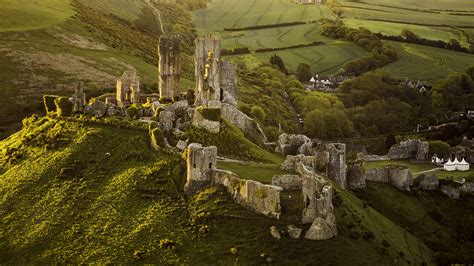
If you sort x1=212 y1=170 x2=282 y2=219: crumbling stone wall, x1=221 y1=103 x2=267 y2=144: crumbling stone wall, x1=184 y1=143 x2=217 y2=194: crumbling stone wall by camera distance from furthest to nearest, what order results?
x1=221 y1=103 x2=267 y2=144: crumbling stone wall
x1=184 y1=143 x2=217 y2=194: crumbling stone wall
x1=212 y1=170 x2=282 y2=219: crumbling stone wall

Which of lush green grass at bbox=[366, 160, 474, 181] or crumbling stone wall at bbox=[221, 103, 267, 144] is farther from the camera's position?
lush green grass at bbox=[366, 160, 474, 181]

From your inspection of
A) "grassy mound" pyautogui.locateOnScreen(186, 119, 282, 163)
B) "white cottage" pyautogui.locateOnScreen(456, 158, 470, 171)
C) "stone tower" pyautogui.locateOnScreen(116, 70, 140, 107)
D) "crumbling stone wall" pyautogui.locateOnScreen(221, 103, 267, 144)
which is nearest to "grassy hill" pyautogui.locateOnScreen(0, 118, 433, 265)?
"grassy mound" pyautogui.locateOnScreen(186, 119, 282, 163)

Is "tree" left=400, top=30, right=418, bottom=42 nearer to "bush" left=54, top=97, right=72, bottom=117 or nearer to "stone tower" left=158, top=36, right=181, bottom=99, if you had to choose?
"stone tower" left=158, top=36, right=181, bottom=99

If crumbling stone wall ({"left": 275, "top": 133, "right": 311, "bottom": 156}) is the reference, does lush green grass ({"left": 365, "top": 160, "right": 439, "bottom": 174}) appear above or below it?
below

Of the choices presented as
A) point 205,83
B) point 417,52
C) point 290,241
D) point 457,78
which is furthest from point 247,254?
point 417,52

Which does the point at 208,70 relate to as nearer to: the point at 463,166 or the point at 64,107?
the point at 64,107

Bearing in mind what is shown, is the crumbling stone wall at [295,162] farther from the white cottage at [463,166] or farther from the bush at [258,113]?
the bush at [258,113]

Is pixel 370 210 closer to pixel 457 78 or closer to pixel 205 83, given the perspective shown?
pixel 205 83

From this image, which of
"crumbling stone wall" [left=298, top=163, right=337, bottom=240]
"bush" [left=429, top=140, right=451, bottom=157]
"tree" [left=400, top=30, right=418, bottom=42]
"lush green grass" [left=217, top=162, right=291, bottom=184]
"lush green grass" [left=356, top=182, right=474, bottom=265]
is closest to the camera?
"crumbling stone wall" [left=298, top=163, right=337, bottom=240]

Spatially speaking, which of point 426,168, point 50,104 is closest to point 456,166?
point 426,168
